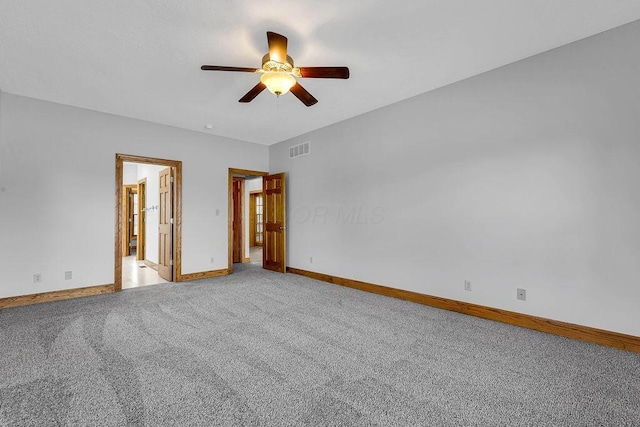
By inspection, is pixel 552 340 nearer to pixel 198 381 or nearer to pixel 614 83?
pixel 614 83

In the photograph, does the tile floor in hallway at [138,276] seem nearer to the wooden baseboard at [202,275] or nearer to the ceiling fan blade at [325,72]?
the wooden baseboard at [202,275]

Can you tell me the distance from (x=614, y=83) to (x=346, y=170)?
319cm

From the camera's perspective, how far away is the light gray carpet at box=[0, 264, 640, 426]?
1.69 metres

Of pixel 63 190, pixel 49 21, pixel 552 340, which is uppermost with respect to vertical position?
pixel 49 21

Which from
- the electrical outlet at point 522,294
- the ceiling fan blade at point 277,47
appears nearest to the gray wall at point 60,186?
the ceiling fan blade at point 277,47

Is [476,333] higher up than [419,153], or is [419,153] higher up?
[419,153]

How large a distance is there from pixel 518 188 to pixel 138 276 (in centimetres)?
638

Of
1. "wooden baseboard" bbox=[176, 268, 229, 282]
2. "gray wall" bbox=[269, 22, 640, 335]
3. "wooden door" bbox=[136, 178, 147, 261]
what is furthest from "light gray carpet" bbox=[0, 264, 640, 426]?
"wooden door" bbox=[136, 178, 147, 261]

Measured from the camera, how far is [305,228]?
5.64 metres

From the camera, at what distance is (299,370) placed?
7.11ft

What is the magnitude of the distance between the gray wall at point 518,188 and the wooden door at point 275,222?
67.2 inches

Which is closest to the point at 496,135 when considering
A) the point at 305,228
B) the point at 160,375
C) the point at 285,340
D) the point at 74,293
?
the point at 285,340

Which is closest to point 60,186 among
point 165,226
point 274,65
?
point 165,226

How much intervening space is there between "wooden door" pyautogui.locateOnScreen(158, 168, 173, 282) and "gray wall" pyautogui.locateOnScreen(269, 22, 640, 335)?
326 cm
